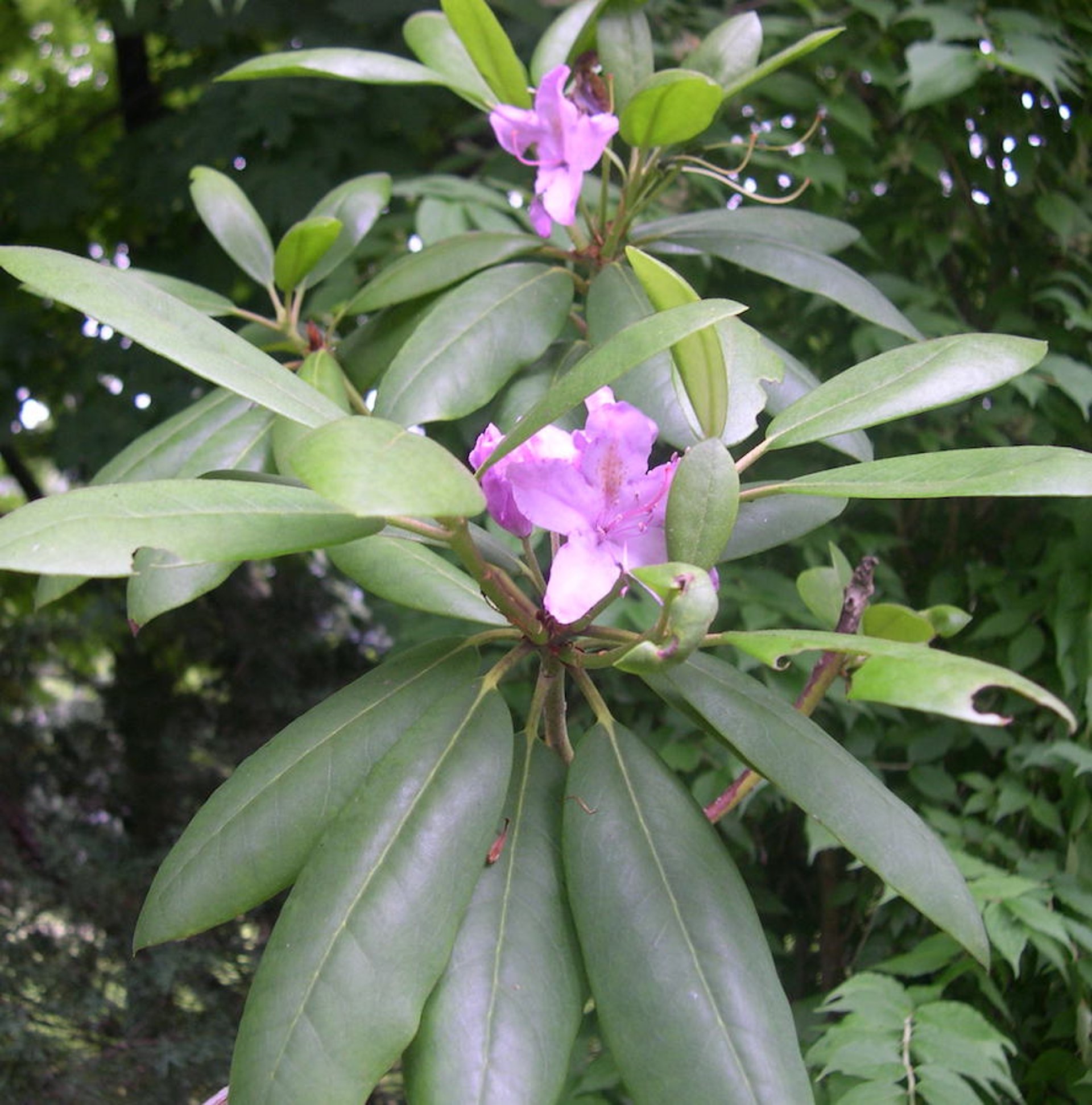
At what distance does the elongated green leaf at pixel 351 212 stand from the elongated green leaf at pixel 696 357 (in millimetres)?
451

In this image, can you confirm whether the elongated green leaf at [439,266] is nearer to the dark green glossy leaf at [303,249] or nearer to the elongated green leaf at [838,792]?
the dark green glossy leaf at [303,249]

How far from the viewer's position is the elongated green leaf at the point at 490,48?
741 millimetres

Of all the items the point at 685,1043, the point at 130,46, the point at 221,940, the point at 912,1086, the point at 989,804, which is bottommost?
the point at 221,940

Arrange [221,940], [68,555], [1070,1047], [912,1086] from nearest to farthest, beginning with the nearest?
1. [68,555]
2. [912,1086]
3. [1070,1047]
4. [221,940]

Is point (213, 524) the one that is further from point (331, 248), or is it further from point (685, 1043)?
point (331, 248)

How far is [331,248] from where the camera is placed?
0.90m

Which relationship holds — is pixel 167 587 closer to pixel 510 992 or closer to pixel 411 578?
pixel 411 578

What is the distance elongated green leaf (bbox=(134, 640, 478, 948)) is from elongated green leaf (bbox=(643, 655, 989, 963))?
5.1 inches

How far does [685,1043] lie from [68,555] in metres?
0.35

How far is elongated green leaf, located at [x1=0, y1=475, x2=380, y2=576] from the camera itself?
0.41 m

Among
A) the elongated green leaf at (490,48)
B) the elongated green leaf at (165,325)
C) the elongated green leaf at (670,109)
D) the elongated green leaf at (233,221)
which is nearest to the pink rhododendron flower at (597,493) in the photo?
the elongated green leaf at (165,325)

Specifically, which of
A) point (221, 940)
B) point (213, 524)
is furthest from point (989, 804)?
point (221, 940)

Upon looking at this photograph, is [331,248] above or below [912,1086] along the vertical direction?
above

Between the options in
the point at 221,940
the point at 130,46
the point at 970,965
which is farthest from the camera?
the point at 130,46
